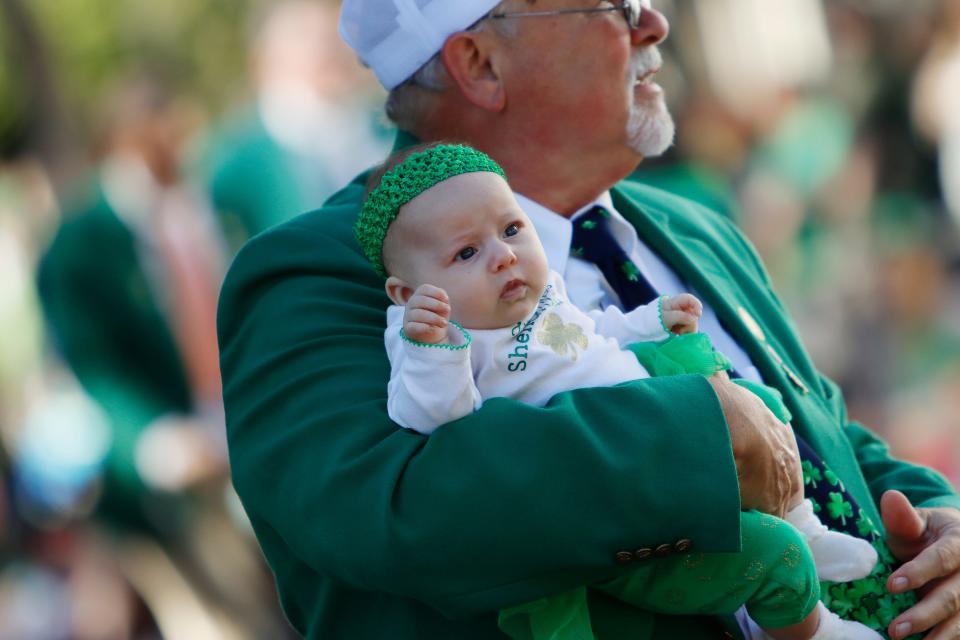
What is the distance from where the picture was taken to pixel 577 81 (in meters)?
3.17

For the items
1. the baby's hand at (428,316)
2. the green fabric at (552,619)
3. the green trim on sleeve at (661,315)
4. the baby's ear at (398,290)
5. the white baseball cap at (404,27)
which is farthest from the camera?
the white baseball cap at (404,27)

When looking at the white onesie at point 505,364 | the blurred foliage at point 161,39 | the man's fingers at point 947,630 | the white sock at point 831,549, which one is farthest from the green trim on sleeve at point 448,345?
the blurred foliage at point 161,39

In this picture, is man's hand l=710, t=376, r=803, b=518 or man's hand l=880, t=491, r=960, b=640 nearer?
man's hand l=710, t=376, r=803, b=518

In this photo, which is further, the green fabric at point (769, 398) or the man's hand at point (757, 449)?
the green fabric at point (769, 398)

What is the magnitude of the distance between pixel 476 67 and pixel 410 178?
0.77m

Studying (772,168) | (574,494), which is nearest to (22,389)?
(772,168)

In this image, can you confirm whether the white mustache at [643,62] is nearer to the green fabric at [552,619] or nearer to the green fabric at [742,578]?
the green fabric at [742,578]

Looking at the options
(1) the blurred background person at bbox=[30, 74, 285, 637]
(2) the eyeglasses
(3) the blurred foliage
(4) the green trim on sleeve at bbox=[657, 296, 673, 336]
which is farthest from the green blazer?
(3) the blurred foliage

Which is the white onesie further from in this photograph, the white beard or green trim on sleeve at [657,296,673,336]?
the white beard

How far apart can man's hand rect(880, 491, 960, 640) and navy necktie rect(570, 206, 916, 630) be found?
0.03 metres

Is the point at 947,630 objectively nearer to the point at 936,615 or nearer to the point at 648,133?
the point at 936,615

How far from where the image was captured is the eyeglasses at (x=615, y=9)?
3193 mm

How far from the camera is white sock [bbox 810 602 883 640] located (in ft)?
8.69

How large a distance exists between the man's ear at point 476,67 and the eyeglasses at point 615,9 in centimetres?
7
